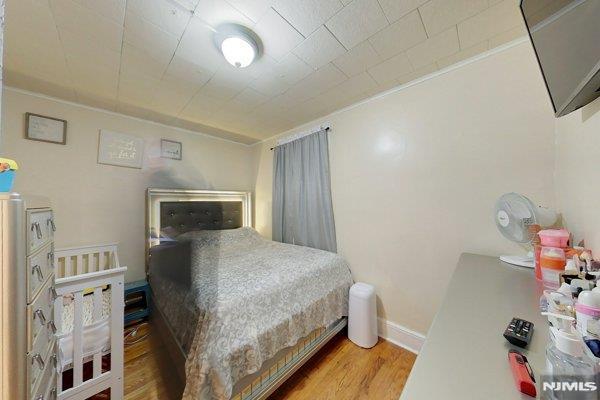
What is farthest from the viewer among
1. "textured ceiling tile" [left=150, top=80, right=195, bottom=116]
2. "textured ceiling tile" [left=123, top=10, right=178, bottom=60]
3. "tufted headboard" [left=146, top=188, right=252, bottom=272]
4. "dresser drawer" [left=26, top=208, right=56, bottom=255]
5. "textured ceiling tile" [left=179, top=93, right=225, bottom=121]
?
"tufted headboard" [left=146, top=188, right=252, bottom=272]

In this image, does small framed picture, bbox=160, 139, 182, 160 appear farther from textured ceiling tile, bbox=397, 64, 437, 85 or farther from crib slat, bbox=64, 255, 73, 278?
textured ceiling tile, bbox=397, 64, 437, 85

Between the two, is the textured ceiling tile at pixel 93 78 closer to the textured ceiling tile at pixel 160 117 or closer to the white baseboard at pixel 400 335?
the textured ceiling tile at pixel 160 117

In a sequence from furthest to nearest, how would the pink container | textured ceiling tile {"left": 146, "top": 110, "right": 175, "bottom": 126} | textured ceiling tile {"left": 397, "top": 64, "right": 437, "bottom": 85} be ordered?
textured ceiling tile {"left": 146, "top": 110, "right": 175, "bottom": 126} → textured ceiling tile {"left": 397, "top": 64, "right": 437, "bottom": 85} → the pink container

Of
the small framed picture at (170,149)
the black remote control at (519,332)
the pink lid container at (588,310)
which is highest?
the small framed picture at (170,149)

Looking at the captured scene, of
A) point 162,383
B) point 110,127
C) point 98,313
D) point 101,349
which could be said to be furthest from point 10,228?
point 110,127

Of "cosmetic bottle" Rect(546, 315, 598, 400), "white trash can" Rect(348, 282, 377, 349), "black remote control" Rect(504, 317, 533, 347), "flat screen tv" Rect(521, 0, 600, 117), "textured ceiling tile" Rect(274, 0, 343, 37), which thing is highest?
"textured ceiling tile" Rect(274, 0, 343, 37)

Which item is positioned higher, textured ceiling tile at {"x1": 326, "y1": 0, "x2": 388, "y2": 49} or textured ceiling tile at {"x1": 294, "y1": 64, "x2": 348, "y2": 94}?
textured ceiling tile at {"x1": 294, "y1": 64, "x2": 348, "y2": 94}

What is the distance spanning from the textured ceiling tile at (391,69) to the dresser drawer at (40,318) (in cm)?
228

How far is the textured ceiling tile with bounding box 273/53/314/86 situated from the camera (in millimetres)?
1592

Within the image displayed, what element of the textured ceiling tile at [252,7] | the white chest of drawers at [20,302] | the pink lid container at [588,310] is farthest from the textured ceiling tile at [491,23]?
the white chest of drawers at [20,302]

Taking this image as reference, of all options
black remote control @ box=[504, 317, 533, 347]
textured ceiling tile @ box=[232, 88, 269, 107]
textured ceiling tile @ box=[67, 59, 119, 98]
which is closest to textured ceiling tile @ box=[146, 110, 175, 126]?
textured ceiling tile @ box=[67, 59, 119, 98]

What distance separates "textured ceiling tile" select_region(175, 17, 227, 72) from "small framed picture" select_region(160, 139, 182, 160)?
1.55 metres

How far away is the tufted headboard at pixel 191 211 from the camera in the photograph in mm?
2584

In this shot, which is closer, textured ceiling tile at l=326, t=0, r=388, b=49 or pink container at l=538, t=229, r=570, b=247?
pink container at l=538, t=229, r=570, b=247
